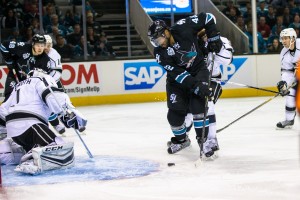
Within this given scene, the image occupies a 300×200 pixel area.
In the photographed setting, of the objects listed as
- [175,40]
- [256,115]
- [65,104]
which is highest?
[175,40]

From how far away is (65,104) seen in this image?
4.50 metres

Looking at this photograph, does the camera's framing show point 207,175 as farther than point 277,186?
Yes

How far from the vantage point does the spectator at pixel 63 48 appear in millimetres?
10070

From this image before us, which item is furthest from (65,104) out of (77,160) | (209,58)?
(209,58)

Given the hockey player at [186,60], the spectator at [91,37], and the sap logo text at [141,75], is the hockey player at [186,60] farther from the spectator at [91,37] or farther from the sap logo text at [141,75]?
the spectator at [91,37]

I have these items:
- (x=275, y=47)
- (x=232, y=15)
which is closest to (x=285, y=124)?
(x=275, y=47)

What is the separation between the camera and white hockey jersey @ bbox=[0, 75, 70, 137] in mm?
4484

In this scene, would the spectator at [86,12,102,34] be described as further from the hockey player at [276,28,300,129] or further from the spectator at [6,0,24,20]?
the hockey player at [276,28,300,129]

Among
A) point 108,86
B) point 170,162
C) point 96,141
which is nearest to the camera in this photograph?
point 170,162

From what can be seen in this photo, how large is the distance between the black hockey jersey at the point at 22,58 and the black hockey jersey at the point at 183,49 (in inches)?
69.3

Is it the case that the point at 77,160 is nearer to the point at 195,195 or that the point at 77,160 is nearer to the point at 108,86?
the point at 195,195

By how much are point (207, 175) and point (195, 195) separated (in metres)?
0.60

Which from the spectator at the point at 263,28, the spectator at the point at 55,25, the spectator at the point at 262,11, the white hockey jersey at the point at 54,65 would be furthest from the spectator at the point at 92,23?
the white hockey jersey at the point at 54,65

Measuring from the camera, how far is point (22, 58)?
257 inches
